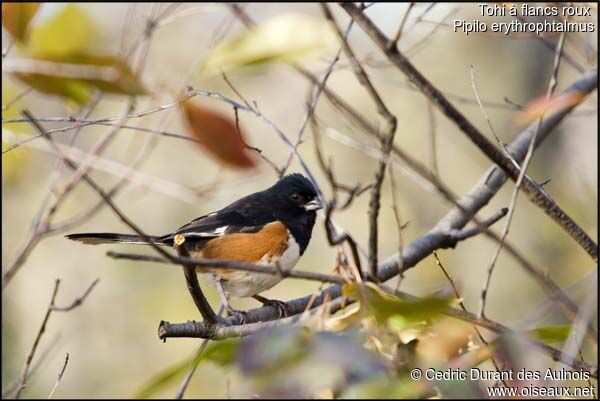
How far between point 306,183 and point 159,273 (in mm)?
7593

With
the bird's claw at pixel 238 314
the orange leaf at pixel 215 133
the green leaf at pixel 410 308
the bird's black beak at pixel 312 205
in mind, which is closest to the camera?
the green leaf at pixel 410 308

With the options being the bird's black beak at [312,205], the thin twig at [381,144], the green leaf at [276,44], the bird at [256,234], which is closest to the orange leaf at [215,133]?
the green leaf at [276,44]

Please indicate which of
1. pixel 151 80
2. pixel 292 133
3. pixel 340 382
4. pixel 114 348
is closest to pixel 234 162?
pixel 151 80

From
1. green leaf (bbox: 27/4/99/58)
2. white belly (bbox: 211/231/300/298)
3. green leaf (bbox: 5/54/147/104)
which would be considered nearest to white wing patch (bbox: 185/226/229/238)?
white belly (bbox: 211/231/300/298)

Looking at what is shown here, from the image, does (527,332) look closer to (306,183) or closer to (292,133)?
(306,183)

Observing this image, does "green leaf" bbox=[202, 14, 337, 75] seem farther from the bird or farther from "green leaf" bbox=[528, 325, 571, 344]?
the bird

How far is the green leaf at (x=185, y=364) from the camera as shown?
872 mm

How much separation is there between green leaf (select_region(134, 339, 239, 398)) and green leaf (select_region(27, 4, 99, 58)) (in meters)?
0.44

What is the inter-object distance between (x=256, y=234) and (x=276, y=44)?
8.38 feet

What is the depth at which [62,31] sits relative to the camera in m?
1.17

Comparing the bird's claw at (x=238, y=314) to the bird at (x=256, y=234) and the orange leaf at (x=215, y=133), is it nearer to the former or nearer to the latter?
the bird at (x=256, y=234)

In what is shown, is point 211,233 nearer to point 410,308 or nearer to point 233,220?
point 233,220

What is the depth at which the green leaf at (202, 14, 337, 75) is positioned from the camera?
2.92ft

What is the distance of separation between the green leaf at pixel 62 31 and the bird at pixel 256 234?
6.52 feet
